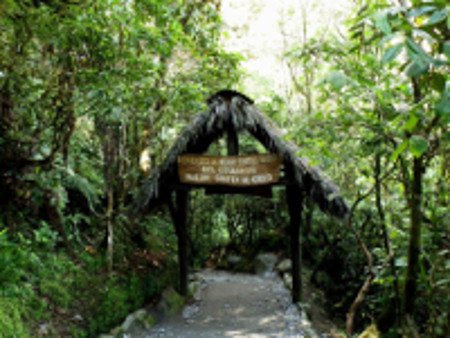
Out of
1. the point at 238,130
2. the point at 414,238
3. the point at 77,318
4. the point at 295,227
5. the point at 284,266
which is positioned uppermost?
the point at 238,130

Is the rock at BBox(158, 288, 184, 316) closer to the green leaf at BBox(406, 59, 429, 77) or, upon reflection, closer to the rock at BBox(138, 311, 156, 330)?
the rock at BBox(138, 311, 156, 330)

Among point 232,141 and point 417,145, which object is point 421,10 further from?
point 232,141

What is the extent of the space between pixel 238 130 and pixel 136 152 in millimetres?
2703

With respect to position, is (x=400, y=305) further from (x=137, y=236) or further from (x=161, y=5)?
(x=137, y=236)

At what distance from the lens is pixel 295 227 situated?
671 centimetres

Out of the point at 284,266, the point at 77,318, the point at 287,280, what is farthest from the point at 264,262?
the point at 77,318

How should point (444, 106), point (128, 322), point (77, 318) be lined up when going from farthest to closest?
point (128, 322), point (77, 318), point (444, 106)

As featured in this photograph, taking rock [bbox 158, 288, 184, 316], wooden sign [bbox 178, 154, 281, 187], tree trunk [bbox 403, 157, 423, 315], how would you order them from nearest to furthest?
tree trunk [bbox 403, 157, 423, 315]
wooden sign [bbox 178, 154, 281, 187]
rock [bbox 158, 288, 184, 316]

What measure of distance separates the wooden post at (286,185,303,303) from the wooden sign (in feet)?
2.34

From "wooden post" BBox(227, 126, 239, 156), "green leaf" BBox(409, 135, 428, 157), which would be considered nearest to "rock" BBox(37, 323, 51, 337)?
"wooden post" BBox(227, 126, 239, 156)

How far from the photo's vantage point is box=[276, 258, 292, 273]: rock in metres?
9.77

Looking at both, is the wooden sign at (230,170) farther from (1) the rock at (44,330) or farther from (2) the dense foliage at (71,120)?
(1) the rock at (44,330)

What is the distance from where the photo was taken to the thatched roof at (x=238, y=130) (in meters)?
5.88

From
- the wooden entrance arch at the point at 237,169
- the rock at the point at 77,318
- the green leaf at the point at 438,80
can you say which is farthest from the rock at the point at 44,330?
the green leaf at the point at 438,80
